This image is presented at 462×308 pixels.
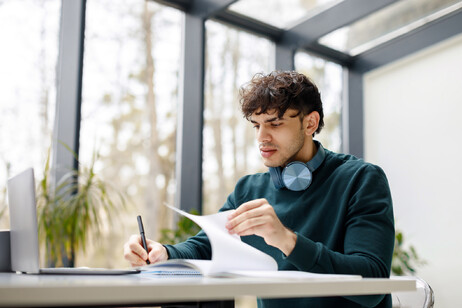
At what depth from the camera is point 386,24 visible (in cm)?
461

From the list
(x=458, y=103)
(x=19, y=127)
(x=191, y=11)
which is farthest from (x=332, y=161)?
(x=458, y=103)

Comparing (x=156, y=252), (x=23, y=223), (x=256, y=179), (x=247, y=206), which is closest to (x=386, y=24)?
(x=256, y=179)

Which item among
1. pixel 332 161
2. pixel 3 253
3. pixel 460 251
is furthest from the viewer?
pixel 460 251

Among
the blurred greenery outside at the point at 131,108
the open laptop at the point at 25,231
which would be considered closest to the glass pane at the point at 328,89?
the blurred greenery outside at the point at 131,108

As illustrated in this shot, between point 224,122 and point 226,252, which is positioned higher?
point 224,122

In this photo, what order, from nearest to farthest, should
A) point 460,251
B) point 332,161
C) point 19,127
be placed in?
point 332,161, point 19,127, point 460,251

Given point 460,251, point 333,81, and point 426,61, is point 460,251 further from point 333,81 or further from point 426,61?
point 333,81

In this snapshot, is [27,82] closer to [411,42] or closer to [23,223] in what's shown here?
[23,223]

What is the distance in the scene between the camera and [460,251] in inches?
158

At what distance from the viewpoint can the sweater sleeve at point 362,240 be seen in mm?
1079

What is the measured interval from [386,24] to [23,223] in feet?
13.8

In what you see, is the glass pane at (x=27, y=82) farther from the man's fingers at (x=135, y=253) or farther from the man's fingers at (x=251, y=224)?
the man's fingers at (x=251, y=224)

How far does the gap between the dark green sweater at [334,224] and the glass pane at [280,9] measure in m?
2.81

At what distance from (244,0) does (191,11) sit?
18.7 inches
